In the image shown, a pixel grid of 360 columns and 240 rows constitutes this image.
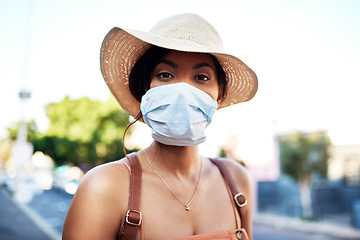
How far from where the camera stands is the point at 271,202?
17172mm

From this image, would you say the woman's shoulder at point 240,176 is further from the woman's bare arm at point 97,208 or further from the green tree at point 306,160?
the green tree at point 306,160

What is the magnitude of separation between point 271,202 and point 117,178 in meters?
17.4

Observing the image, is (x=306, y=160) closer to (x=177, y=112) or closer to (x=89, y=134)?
(x=177, y=112)

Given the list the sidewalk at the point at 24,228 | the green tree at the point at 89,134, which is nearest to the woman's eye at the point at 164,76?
the sidewalk at the point at 24,228

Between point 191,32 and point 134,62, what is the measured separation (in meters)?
0.37

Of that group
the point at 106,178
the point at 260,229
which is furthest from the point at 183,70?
the point at 260,229

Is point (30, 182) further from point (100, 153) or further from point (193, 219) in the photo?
point (193, 219)

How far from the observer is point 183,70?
142cm

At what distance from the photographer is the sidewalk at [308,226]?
9.91 m

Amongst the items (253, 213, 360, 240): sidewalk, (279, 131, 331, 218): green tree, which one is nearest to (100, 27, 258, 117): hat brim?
(253, 213, 360, 240): sidewalk

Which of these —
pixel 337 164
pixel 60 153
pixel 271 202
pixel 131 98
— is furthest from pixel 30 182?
pixel 131 98

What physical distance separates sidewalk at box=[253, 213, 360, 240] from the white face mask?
1054 cm

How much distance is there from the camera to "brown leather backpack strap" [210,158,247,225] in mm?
1576

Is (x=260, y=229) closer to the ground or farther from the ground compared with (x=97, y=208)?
closer to the ground
